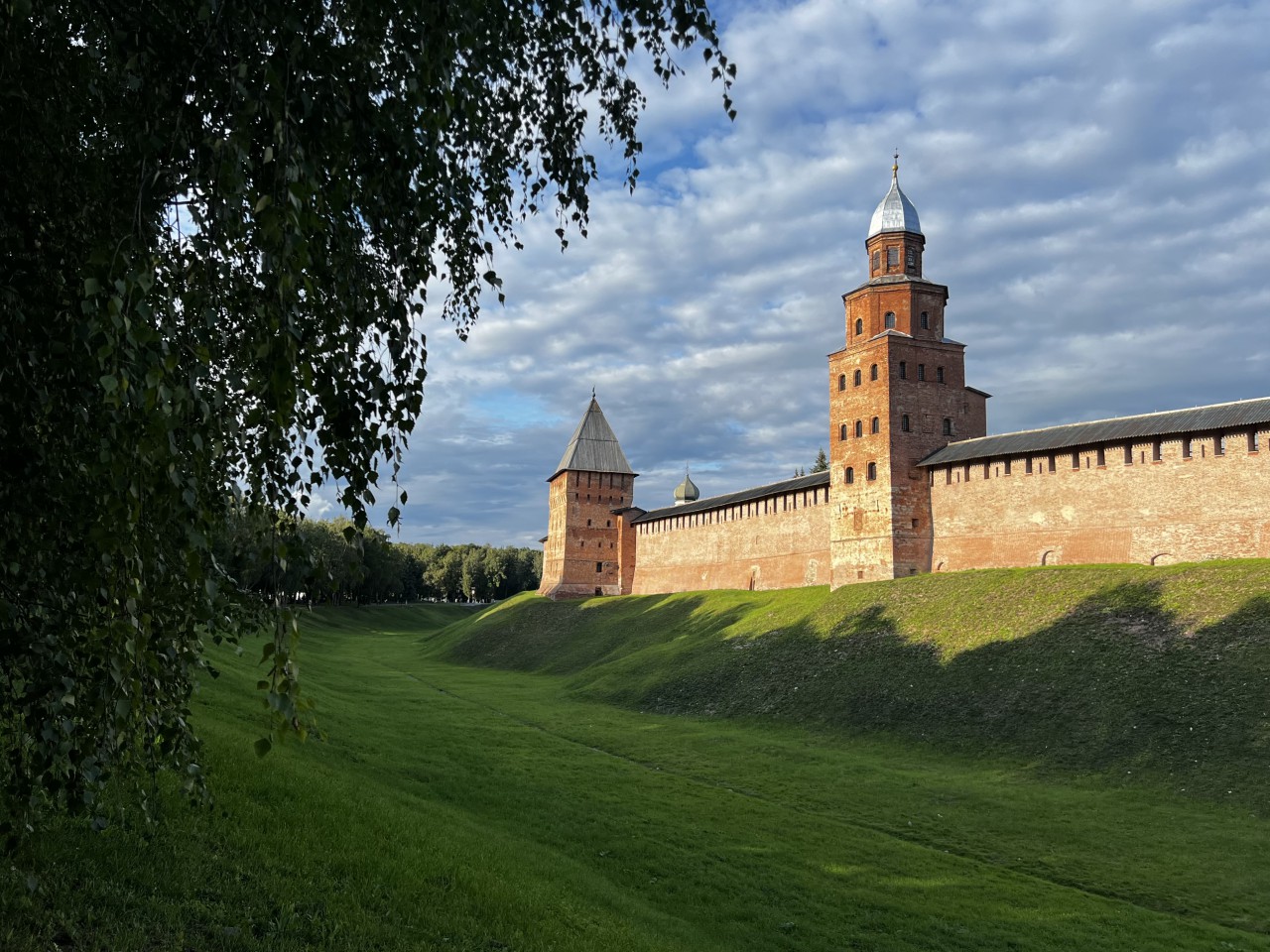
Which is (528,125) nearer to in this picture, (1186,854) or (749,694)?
(1186,854)

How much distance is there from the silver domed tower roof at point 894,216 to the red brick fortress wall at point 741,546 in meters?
12.2

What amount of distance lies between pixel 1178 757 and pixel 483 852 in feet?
49.8

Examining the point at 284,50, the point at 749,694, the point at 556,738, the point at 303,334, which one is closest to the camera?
the point at 284,50

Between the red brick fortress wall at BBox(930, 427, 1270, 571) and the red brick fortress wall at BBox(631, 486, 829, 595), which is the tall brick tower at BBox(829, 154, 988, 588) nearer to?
the red brick fortress wall at BBox(930, 427, 1270, 571)

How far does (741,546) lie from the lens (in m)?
48.0

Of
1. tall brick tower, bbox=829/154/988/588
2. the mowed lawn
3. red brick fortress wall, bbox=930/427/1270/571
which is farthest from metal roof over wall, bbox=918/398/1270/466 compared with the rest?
the mowed lawn

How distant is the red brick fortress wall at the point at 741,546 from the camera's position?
42062 millimetres

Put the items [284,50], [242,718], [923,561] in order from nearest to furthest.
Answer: [284,50], [242,718], [923,561]

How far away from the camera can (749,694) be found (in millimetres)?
28297

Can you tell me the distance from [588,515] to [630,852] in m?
53.9

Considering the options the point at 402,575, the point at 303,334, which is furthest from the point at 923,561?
the point at 402,575

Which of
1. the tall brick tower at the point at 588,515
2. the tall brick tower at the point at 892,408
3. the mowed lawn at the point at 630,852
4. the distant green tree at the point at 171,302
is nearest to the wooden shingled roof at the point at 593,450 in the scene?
the tall brick tower at the point at 588,515

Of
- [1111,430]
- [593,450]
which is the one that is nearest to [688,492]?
[593,450]

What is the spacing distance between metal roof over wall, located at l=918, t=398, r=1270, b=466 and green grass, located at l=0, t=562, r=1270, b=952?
16.2 ft
